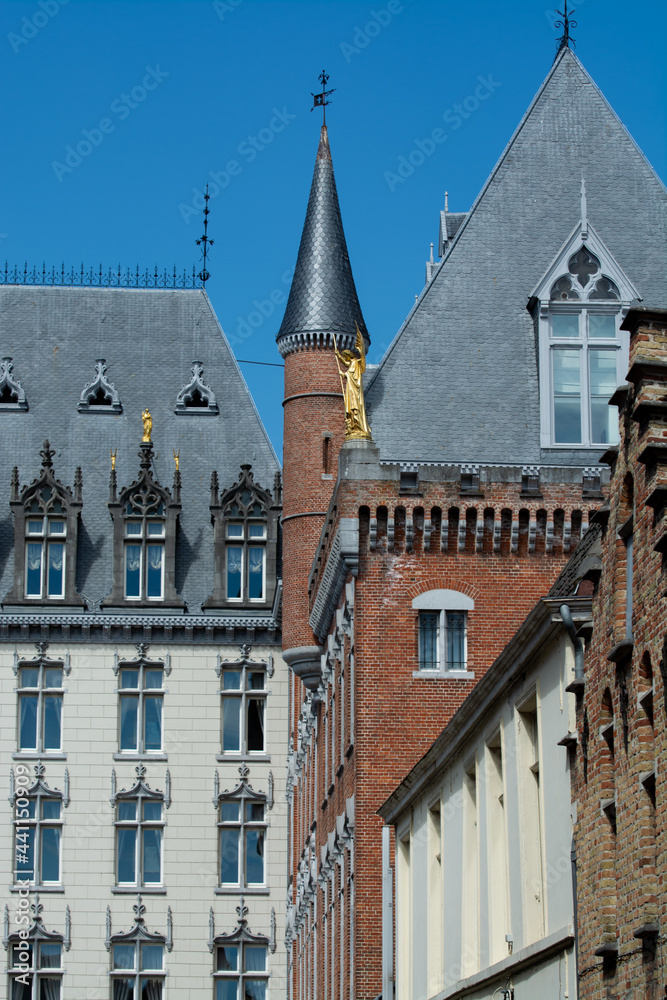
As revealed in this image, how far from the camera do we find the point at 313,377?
42156 millimetres

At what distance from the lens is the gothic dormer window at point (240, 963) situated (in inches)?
1966

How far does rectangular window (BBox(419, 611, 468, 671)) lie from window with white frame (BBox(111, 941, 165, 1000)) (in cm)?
2126

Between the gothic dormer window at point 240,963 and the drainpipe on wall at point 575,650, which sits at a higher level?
the gothic dormer window at point 240,963

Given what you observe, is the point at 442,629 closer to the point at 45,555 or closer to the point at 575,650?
the point at 575,650

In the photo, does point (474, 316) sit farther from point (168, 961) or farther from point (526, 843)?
point (168, 961)

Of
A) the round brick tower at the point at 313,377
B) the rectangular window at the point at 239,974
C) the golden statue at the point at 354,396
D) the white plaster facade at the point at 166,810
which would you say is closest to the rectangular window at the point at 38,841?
the white plaster facade at the point at 166,810

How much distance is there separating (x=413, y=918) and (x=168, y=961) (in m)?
24.0

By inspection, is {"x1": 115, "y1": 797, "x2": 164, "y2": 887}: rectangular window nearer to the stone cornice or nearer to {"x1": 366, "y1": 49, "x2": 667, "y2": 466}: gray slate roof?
the stone cornice

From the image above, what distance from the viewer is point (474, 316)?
118 feet

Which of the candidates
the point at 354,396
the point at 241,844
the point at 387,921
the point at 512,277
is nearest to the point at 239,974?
the point at 241,844

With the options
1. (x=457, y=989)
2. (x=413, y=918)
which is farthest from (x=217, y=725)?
(x=457, y=989)

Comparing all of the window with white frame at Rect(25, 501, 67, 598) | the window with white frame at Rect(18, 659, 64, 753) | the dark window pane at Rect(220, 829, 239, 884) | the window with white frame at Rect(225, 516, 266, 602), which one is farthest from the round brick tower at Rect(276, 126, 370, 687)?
the window with white frame at Rect(25, 501, 67, 598)

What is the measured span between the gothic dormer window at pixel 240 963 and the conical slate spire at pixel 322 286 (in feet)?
58.6

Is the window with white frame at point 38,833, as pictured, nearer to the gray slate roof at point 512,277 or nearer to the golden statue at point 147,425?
the golden statue at point 147,425
